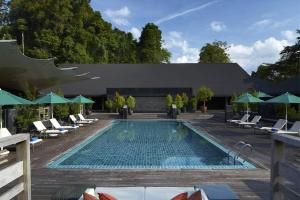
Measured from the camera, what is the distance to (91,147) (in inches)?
512

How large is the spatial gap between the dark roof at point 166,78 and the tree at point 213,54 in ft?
77.9

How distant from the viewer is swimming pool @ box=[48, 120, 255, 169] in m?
9.26

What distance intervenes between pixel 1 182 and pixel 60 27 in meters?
43.5

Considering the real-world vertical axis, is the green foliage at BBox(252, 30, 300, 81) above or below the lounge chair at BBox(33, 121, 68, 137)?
above

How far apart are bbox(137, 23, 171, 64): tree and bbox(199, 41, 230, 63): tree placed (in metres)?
7.45

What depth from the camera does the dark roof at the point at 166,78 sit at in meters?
35.8

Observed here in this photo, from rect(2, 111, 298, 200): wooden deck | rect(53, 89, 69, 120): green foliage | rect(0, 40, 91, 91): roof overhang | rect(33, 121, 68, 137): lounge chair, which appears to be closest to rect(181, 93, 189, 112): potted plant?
rect(53, 89, 69, 120): green foliage

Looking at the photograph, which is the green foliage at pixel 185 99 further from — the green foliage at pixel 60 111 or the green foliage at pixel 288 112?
the green foliage at pixel 60 111

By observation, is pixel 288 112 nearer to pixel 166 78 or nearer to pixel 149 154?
pixel 149 154

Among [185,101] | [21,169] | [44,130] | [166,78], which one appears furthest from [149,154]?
[166,78]

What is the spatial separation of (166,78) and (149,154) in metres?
26.0

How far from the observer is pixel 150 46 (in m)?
62.7

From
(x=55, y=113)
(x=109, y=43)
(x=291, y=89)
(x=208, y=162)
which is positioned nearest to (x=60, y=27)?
(x=109, y=43)

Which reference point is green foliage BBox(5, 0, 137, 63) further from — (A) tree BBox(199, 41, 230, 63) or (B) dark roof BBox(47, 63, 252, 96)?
(A) tree BBox(199, 41, 230, 63)
